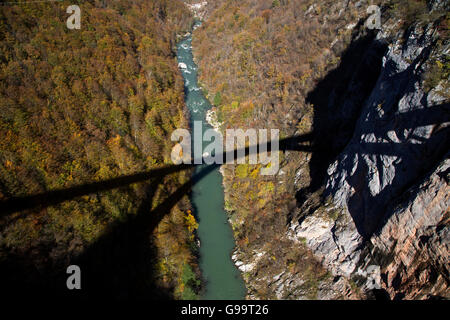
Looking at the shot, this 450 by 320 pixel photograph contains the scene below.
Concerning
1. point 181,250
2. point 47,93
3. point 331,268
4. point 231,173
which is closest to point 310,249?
point 331,268

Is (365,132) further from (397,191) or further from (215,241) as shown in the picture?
(215,241)

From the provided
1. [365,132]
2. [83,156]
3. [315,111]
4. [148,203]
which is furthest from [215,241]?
[315,111]

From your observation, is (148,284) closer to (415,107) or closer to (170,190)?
(170,190)

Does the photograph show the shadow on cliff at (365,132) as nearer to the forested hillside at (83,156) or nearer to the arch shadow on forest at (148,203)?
the arch shadow on forest at (148,203)

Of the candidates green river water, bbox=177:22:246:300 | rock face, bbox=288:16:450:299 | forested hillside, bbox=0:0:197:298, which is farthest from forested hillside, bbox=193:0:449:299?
forested hillside, bbox=0:0:197:298

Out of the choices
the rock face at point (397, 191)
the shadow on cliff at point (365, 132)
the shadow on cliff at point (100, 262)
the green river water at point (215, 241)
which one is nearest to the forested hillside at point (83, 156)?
the shadow on cliff at point (100, 262)

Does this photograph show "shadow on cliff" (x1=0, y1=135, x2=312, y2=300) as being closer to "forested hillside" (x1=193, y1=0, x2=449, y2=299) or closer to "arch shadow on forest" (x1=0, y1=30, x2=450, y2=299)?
"arch shadow on forest" (x1=0, y1=30, x2=450, y2=299)
